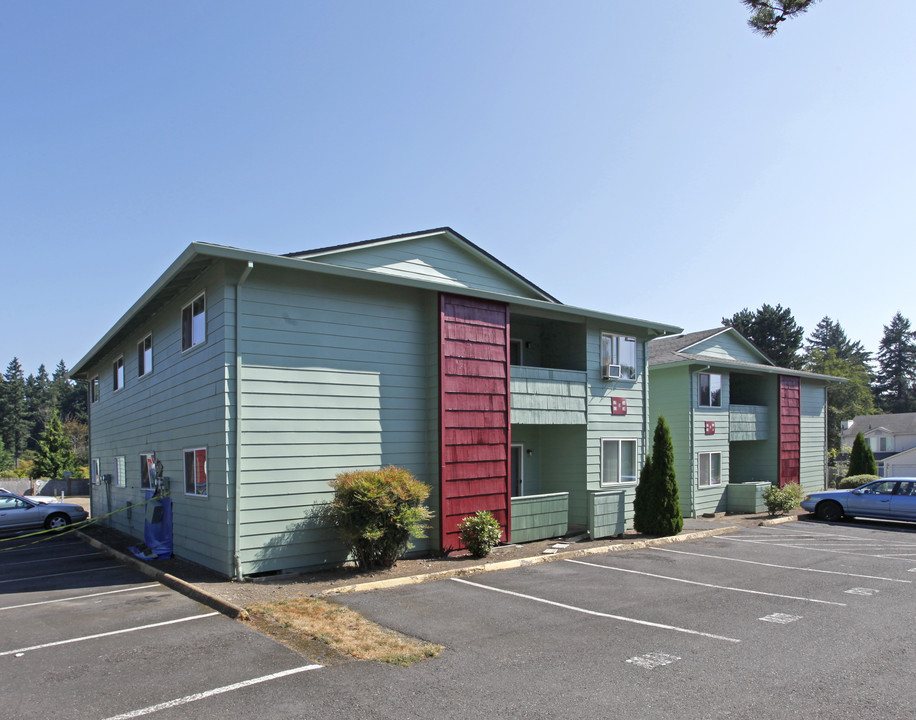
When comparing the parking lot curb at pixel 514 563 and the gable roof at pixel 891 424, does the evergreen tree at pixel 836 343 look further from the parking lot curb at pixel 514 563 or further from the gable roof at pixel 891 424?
the parking lot curb at pixel 514 563

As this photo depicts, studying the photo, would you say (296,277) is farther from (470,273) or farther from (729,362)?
(729,362)

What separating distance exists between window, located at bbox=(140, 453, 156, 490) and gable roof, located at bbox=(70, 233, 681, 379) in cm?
320

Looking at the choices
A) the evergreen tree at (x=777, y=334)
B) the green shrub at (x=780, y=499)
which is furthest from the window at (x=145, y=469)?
the evergreen tree at (x=777, y=334)

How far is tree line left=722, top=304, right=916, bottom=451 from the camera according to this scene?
192 feet

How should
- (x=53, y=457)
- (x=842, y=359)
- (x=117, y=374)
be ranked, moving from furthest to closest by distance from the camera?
(x=842, y=359) → (x=53, y=457) → (x=117, y=374)

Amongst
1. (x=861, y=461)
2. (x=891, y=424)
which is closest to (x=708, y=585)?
(x=861, y=461)

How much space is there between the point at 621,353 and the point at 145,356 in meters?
12.6

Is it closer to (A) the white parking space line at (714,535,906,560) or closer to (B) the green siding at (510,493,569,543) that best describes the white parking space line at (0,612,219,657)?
(B) the green siding at (510,493,569,543)

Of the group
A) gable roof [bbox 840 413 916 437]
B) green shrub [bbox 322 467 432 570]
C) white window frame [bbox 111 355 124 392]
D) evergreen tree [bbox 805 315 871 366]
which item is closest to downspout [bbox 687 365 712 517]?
green shrub [bbox 322 467 432 570]

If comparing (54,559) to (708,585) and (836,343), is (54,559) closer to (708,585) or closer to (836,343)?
(708,585)

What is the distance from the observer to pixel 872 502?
819 inches

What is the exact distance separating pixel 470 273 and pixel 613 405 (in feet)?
18.3

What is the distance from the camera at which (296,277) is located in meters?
12.0

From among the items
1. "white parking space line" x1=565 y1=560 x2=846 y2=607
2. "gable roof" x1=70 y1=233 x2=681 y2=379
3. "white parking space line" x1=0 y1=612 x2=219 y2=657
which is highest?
"gable roof" x1=70 y1=233 x2=681 y2=379
